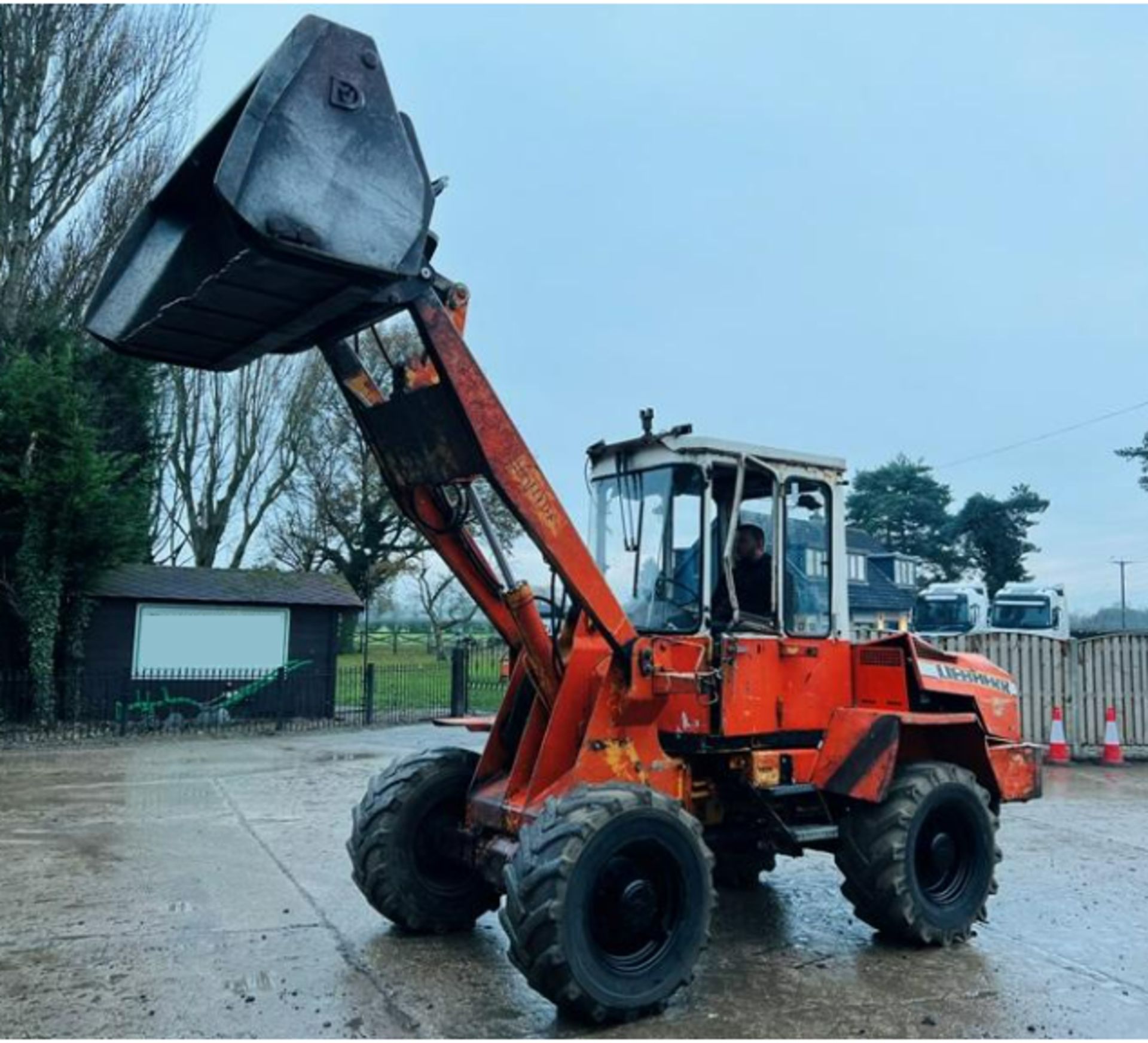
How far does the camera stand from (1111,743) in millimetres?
13367

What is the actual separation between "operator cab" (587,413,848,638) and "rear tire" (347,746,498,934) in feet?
4.90

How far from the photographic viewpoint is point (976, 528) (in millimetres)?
50656

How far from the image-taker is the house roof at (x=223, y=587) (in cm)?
1905

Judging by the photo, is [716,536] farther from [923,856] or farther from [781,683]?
[923,856]

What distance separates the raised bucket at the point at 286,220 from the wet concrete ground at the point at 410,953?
305 centimetres

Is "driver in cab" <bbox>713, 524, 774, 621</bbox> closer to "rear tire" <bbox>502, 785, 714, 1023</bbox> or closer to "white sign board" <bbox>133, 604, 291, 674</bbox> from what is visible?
"rear tire" <bbox>502, 785, 714, 1023</bbox>

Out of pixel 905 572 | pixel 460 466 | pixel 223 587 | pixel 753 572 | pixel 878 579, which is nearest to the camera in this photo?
pixel 460 466

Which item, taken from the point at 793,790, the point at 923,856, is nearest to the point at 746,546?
the point at 793,790

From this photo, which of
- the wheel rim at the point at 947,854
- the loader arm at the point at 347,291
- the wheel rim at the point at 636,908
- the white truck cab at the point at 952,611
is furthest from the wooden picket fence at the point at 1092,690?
the white truck cab at the point at 952,611

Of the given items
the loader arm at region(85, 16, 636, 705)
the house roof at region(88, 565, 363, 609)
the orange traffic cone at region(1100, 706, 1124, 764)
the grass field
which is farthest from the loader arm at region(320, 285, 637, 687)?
the house roof at region(88, 565, 363, 609)

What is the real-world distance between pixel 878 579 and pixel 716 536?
40368mm

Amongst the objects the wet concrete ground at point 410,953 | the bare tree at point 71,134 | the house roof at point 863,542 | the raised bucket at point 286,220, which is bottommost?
the wet concrete ground at point 410,953

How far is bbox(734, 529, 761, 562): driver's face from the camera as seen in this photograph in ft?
18.9

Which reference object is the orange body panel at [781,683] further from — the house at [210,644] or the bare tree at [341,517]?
the bare tree at [341,517]
